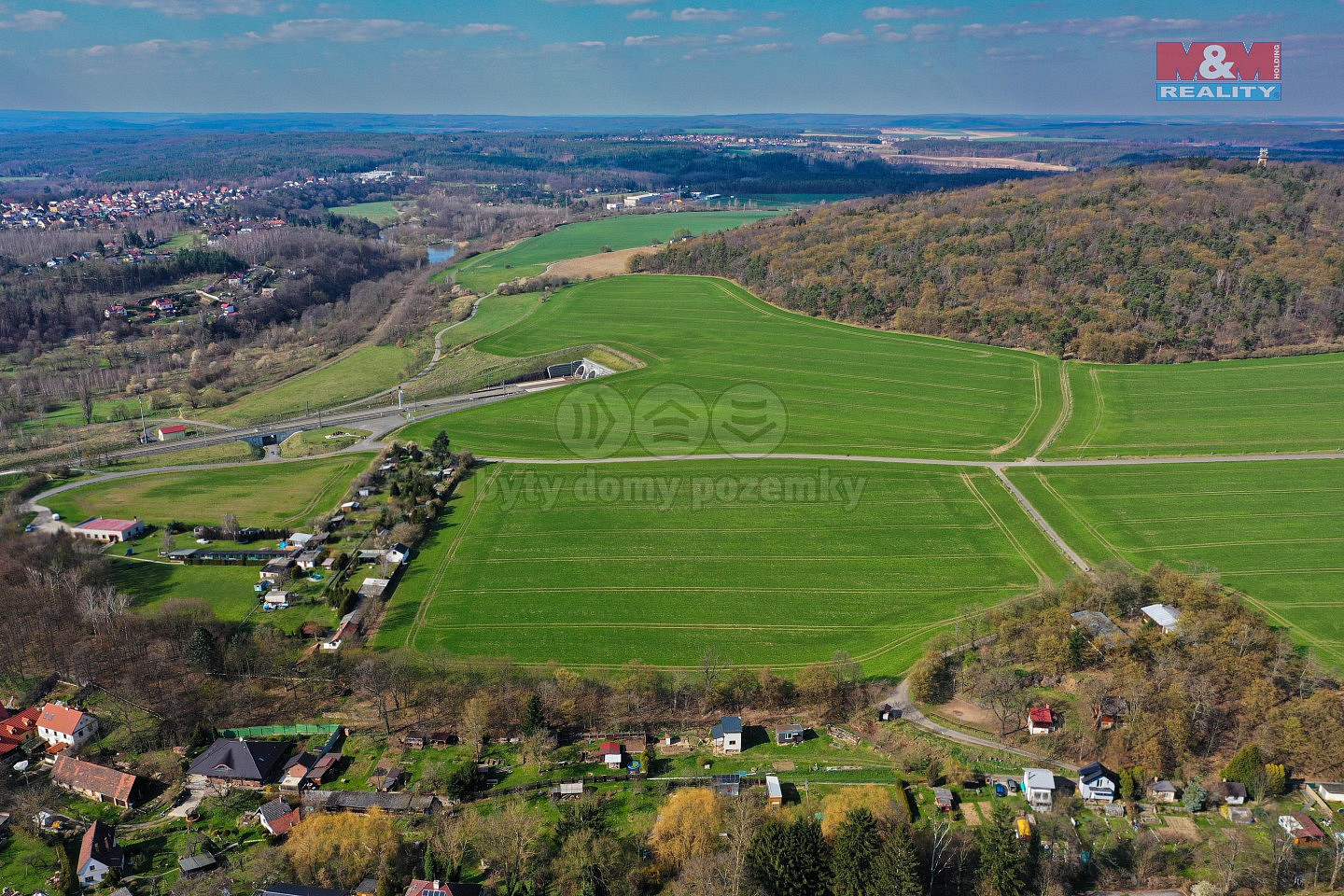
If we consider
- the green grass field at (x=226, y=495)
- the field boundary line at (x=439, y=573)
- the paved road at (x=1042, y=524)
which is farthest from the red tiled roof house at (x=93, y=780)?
the paved road at (x=1042, y=524)

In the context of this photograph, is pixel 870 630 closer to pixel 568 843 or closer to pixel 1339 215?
pixel 568 843

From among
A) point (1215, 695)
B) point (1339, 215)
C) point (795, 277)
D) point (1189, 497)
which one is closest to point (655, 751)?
point (1215, 695)

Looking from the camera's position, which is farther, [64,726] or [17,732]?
[17,732]

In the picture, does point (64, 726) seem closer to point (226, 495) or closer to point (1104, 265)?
point (226, 495)

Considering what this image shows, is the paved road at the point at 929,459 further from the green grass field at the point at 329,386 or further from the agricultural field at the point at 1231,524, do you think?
the green grass field at the point at 329,386

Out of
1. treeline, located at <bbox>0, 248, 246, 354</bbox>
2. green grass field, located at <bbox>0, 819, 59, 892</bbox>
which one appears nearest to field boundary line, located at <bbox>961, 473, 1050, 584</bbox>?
green grass field, located at <bbox>0, 819, 59, 892</bbox>

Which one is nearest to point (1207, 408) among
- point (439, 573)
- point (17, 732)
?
point (439, 573)
